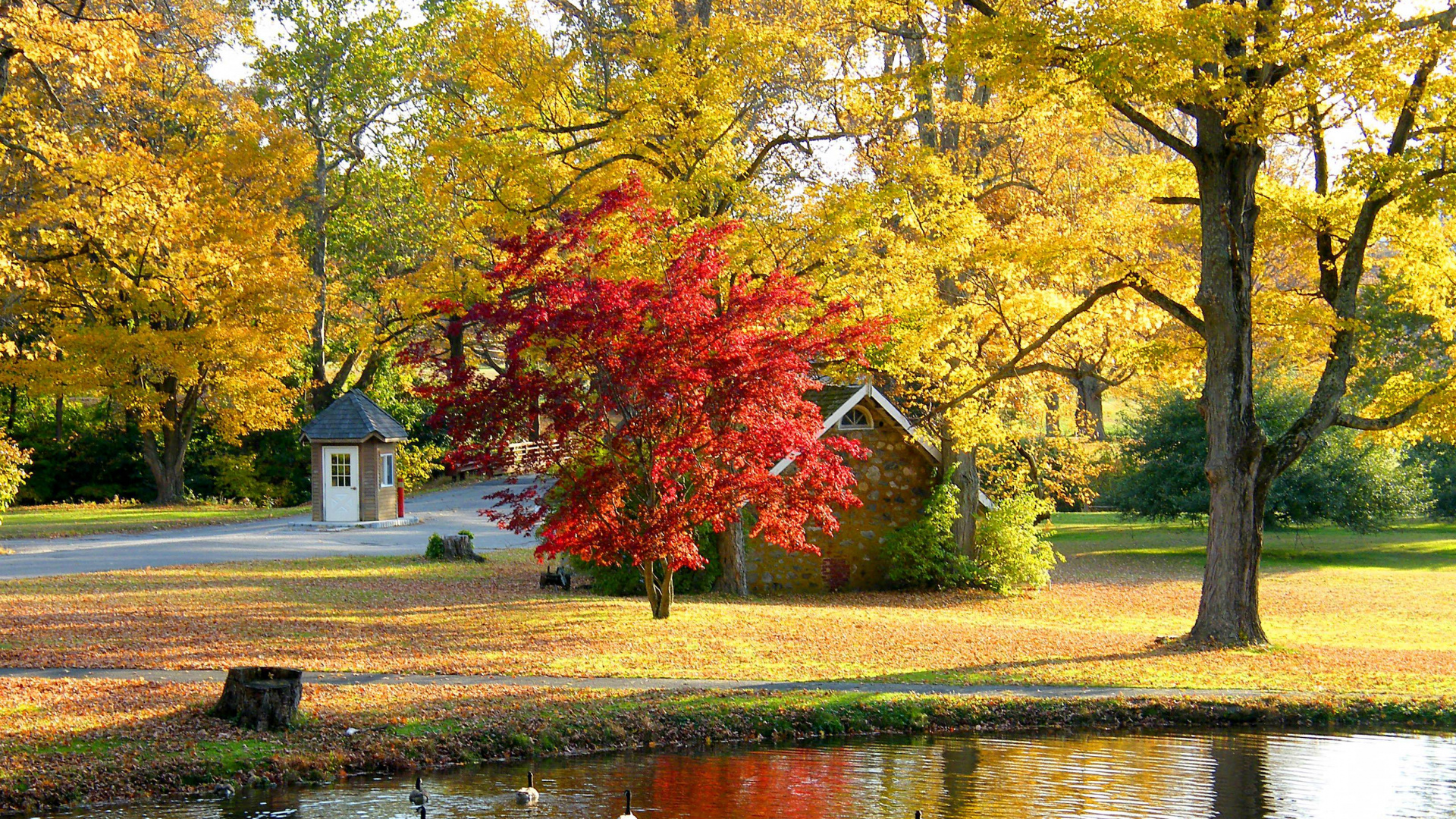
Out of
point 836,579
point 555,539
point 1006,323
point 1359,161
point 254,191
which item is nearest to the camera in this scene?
point 1359,161

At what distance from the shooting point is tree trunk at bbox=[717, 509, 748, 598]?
20.1 metres

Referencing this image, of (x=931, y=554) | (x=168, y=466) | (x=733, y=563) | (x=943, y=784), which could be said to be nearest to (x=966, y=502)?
(x=931, y=554)

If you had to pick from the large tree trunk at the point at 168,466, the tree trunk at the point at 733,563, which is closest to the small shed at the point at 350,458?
the large tree trunk at the point at 168,466

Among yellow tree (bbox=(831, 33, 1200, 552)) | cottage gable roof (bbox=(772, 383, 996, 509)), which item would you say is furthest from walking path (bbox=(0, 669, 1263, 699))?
cottage gable roof (bbox=(772, 383, 996, 509))

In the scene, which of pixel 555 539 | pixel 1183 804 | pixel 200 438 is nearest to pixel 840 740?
pixel 1183 804

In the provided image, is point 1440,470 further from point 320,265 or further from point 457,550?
point 320,265

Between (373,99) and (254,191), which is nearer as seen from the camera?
(254,191)

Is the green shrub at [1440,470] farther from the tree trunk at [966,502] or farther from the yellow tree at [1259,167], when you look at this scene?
the yellow tree at [1259,167]

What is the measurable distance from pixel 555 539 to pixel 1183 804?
8.31m

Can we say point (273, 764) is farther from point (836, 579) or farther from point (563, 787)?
point (836, 579)

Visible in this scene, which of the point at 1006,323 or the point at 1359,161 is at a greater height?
the point at 1359,161

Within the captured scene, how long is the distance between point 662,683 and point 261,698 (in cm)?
373

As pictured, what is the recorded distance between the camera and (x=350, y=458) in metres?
30.2

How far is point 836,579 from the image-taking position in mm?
21703
